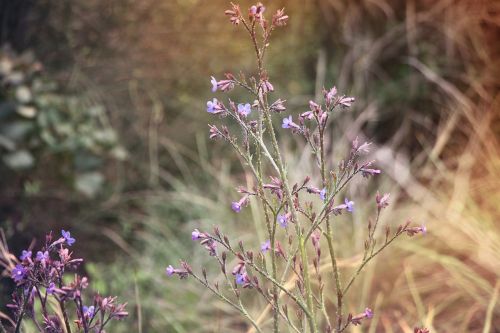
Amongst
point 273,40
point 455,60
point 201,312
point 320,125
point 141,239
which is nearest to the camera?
point 320,125

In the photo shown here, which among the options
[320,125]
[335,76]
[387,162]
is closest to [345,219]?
[387,162]

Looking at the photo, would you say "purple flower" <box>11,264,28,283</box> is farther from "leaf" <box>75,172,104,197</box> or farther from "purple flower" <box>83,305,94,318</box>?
"leaf" <box>75,172,104,197</box>

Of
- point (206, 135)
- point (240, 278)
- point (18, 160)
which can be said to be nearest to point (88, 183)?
point (18, 160)

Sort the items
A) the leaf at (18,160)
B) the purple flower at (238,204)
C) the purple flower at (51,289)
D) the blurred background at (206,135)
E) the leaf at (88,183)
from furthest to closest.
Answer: the leaf at (88,183)
the leaf at (18,160)
the blurred background at (206,135)
the purple flower at (238,204)
the purple flower at (51,289)

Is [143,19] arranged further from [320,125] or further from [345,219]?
[320,125]

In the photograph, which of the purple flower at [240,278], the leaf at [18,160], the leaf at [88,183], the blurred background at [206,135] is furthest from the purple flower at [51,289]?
the leaf at [88,183]

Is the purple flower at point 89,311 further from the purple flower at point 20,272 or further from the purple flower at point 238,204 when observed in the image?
the purple flower at point 238,204

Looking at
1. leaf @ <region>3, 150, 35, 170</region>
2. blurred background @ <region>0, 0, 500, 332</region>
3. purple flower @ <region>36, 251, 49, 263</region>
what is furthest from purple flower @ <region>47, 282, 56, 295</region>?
leaf @ <region>3, 150, 35, 170</region>

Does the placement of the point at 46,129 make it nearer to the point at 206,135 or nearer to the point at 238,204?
the point at 206,135
